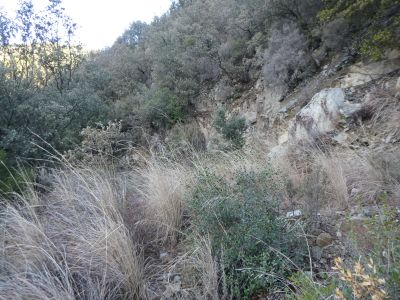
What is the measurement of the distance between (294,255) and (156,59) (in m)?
14.1

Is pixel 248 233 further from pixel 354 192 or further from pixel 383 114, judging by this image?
pixel 383 114

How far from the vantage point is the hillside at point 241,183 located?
2227 mm

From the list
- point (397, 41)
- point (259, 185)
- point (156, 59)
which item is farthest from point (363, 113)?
point (156, 59)

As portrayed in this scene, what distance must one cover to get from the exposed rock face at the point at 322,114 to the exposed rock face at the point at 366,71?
1.20 m

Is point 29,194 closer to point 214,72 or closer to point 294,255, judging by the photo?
point 294,255

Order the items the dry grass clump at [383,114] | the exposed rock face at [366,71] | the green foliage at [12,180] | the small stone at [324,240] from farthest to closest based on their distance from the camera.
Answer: the exposed rock face at [366,71] < the dry grass clump at [383,114] < the green foliage at [12,180] < the small stone at [324,240]

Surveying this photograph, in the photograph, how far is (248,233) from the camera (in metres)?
2.40

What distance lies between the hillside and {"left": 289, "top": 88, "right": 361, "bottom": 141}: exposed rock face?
3cm

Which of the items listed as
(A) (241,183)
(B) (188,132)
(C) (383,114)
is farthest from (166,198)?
(B) (188,132)

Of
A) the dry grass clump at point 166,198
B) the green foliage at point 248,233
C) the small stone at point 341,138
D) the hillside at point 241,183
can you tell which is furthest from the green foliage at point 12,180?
the small stone at point 341,138

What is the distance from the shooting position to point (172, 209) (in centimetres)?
325

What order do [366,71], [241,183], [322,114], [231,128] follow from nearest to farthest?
[241,183] < [322,114] < [366,71] < [231,128]

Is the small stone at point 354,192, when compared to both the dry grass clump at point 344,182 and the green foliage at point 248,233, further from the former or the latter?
the green foliage at point 248,233

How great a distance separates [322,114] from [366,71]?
2.05 metres
